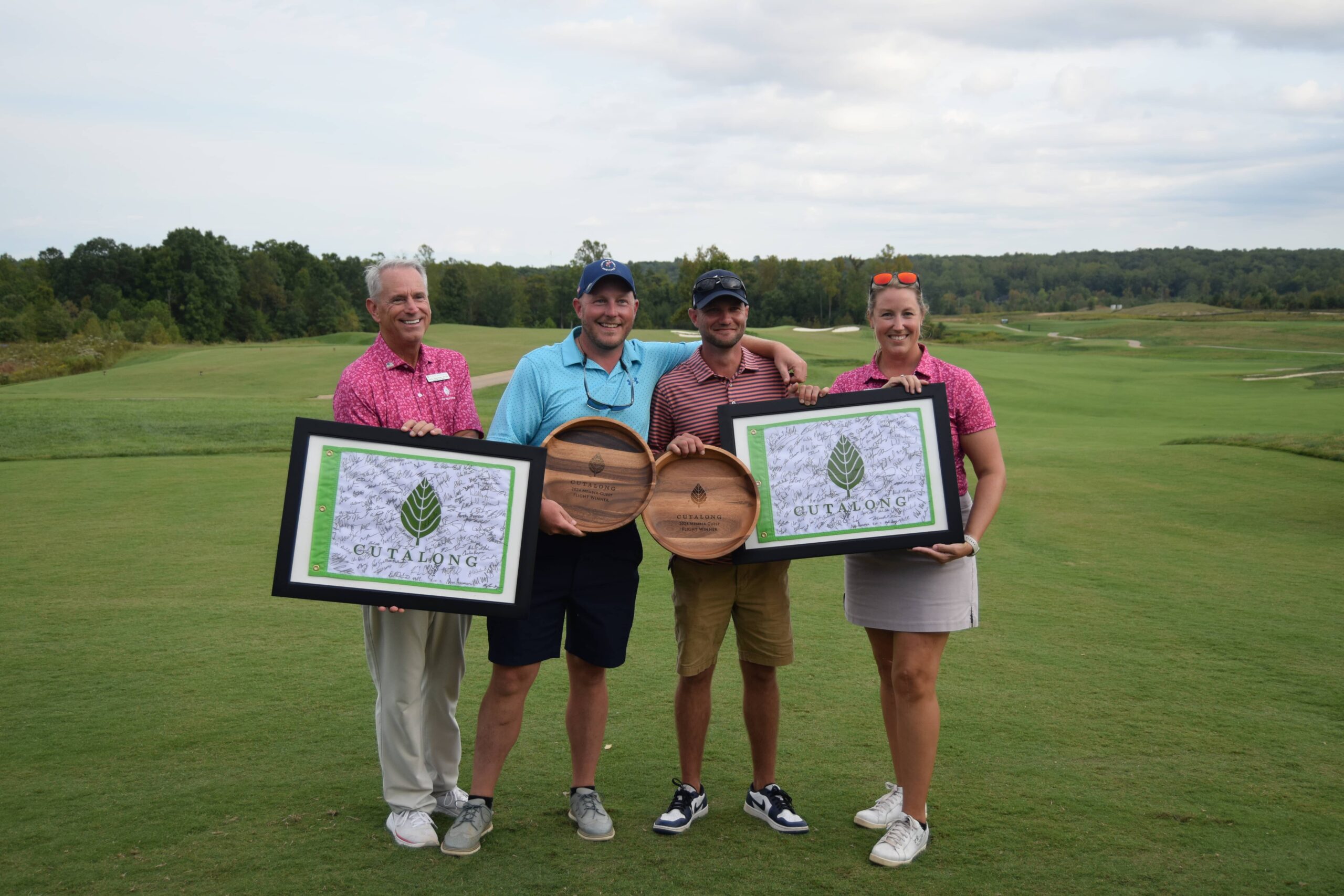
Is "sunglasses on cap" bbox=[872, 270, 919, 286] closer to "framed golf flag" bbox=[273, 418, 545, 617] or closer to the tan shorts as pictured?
the tan shorts

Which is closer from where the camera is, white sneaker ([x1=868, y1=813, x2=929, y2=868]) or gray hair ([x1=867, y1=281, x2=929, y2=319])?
white sneaker ([x1=868, y1=813, x2=929, y2=868])

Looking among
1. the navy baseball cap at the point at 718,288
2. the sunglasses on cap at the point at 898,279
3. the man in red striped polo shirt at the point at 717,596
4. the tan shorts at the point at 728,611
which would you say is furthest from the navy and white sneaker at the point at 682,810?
the sunglasses on cap at the point at 898,279

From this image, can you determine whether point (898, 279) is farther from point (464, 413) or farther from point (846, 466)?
point (464, 413)

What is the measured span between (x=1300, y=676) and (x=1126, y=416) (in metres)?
18.3

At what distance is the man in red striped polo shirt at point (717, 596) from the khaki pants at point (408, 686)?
928 mm

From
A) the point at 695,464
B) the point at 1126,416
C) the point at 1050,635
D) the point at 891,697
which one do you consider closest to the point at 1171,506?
the point at 1050,635

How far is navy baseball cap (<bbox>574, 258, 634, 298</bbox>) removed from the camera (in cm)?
364

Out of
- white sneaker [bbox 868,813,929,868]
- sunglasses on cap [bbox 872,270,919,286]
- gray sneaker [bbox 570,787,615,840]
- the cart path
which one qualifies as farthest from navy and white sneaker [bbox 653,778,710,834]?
the cart path

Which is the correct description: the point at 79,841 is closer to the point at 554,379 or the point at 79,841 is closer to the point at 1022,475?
the point at 554,379

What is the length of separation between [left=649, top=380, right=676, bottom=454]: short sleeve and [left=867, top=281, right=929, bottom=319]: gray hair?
834mm

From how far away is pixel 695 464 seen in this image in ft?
11.4

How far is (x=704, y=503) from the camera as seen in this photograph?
3.45m

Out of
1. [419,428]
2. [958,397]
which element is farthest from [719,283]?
[419,428]

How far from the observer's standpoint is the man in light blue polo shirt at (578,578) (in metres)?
3.61
